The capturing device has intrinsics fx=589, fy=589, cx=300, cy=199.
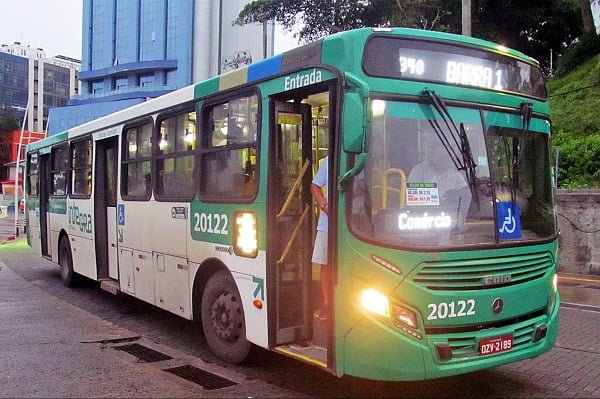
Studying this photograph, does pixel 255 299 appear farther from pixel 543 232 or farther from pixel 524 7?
pixel 524 7

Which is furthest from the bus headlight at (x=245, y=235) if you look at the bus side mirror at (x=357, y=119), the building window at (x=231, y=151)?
the bus side mirror at (x=357, y=119)

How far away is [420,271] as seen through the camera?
443cm

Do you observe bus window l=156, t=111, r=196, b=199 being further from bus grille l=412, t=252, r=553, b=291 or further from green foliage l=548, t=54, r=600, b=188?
green foliage l=548, t=54, r=600, b=188

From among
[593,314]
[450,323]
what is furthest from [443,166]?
[593,314]

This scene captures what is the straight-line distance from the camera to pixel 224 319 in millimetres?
6211

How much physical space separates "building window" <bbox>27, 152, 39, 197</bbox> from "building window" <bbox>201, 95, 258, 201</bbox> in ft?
27.3

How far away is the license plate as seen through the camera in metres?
4.57

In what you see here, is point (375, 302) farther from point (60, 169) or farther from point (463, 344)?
point (60, 169)

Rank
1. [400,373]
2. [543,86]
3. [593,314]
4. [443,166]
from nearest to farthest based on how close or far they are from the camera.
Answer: [400,373] < [443,166] < [543,86] < [593,314]

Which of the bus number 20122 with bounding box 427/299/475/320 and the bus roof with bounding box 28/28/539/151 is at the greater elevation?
the bus roof with bounding box 28/28/539/151

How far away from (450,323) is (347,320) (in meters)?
0.78

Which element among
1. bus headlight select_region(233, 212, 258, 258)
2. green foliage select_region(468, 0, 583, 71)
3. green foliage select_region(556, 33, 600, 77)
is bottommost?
bus headlight select_region(233, 212, 258, 258)

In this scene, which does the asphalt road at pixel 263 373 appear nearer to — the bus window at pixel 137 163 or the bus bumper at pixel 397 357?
the bus bumper at pixel 397 357

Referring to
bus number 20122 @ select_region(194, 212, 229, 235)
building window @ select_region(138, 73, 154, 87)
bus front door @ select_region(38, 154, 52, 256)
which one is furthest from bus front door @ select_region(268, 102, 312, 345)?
building window @ select_region(138, 73, 154, 87)
